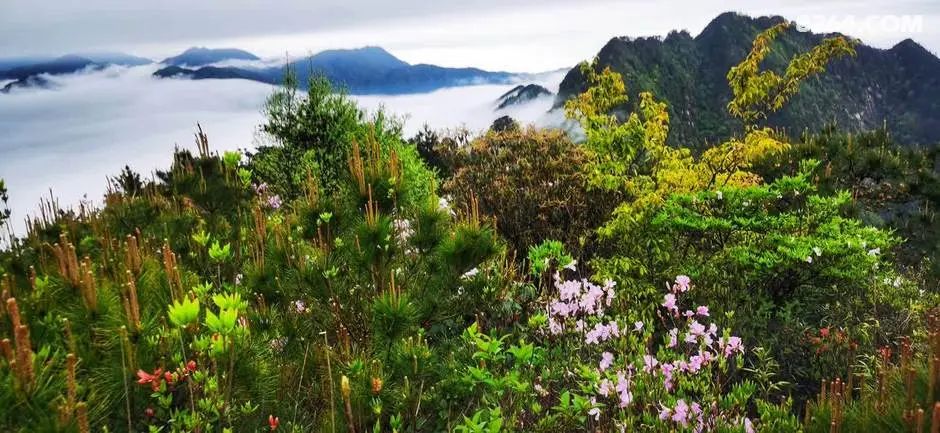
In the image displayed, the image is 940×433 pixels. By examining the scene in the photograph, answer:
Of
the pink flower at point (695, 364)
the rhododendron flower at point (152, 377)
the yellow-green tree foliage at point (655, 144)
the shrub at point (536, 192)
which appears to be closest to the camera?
the rhododendron flower at point (152, 377)

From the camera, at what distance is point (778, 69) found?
107 metres

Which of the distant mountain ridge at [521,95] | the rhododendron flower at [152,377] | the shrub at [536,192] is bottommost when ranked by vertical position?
the distant mountain ridge at [521,95]

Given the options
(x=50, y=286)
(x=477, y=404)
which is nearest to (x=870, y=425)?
(x=477, y=404)

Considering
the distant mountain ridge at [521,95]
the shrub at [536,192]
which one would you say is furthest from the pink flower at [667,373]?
the distant mountain ridge at [521,95]

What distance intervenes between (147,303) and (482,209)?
859cm

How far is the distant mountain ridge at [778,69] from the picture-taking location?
9969 centimetres

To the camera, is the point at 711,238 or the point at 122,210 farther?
the point at 711,238

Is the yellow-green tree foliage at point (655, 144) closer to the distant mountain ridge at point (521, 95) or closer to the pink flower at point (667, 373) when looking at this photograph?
the pink flower at point (667, 373)

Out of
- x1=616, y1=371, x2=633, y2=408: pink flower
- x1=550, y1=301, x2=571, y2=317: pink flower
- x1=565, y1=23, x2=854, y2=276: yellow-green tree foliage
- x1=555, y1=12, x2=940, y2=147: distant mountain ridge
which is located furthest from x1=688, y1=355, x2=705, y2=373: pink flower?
x1=555, y1=12, x2=940, y2=147: distant mountain ridge

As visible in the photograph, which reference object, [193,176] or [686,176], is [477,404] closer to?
[193,176]

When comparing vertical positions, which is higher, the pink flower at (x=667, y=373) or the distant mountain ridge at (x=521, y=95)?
the pink flower at (x=667, y=373)

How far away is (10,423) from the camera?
1887 millimetres

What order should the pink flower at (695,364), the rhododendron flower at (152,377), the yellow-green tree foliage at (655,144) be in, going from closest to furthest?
the rhododendron flower at (152,377), the pink flower at (695,364), the yellow-green tree foliage at (655,144)

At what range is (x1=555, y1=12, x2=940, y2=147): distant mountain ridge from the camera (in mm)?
99688
